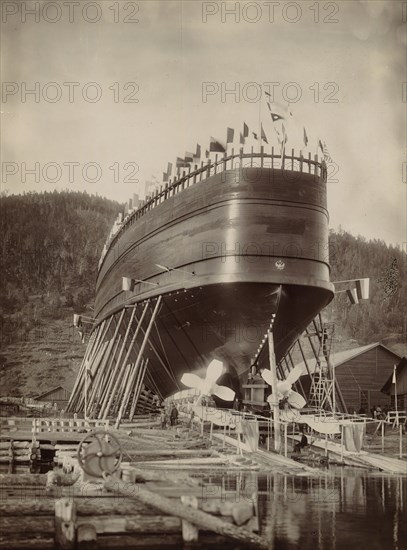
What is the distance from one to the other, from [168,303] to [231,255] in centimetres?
455

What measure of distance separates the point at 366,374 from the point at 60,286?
70917 mm

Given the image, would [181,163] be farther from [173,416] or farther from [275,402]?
[275,402]

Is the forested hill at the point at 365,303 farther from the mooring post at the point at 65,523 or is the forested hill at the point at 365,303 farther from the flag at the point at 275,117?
the mooring post at the point at 65,523

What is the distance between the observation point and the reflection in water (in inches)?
389

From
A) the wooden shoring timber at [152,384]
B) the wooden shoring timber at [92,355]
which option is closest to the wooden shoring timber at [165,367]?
the wooden shoring timber at [152,384]

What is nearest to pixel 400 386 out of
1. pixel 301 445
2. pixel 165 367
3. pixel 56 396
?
pixel 165 367

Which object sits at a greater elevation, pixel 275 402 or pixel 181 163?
pixel 181 163

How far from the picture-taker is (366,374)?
47.2m

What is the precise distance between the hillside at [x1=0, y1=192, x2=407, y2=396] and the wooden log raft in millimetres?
51465

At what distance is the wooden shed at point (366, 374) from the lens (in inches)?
1827

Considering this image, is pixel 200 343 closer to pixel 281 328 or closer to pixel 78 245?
pixel 281 328

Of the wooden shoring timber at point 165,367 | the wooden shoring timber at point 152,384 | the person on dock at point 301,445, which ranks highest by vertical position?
the wooden shoring timber at point 165,367

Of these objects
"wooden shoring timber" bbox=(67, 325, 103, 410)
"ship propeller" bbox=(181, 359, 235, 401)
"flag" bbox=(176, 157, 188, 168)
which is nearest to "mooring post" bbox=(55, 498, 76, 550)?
"ship propeller" bbox=(181, 359, 235, 401)

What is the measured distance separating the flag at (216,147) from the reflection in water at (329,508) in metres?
12.2
